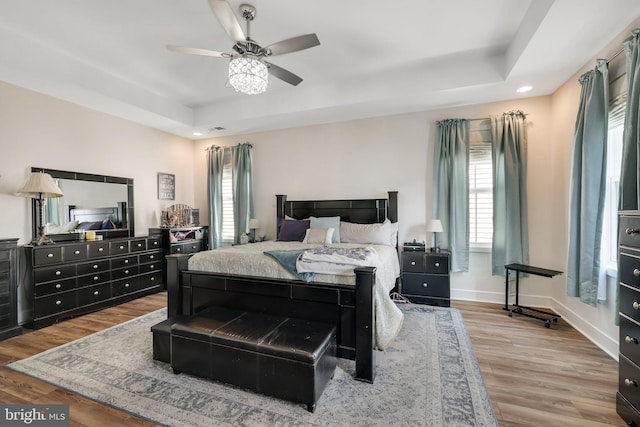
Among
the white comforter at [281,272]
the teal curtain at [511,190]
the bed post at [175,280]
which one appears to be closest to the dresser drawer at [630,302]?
the white comforter at [281,272]

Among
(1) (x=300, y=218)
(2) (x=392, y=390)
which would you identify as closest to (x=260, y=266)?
(2) (x=392, y=390)

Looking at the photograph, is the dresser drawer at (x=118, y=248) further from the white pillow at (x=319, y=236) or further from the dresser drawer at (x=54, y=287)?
the white pillow at (x=319, y=236)

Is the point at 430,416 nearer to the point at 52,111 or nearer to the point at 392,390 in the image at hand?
the point at 392,390

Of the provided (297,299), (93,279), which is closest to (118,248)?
(93,279)

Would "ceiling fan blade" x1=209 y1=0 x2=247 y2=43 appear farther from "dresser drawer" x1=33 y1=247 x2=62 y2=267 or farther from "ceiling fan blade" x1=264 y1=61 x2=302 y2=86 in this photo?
"dresser drawer" x1=33 y1=247 x2=62 y2=267

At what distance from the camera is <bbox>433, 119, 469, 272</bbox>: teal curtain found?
161 inches

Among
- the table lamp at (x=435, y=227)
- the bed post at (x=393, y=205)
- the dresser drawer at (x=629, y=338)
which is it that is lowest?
the dresser drawer at (x=629, y=338)

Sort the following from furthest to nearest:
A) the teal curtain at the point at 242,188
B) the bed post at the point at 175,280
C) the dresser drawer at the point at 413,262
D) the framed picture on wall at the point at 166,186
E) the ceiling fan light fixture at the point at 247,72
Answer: the teal curtain at the point at 242,188
the framed picture on wall at the point at 166,186
the dresser drawer at the point at 413,262
the bed post at the point at 175,280
the ceiling fan light fixture at the point at 247,72

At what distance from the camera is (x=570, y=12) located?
2176 millimetres

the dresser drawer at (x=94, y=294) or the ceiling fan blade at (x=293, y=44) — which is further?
the dresser drawer at (x=94, y=294)

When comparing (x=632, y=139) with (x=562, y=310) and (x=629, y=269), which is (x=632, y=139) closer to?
(x=629, y=269)

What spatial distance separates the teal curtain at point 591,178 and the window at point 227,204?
206 inches

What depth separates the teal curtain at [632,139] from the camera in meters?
2.11

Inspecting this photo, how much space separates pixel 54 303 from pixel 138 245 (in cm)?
124
